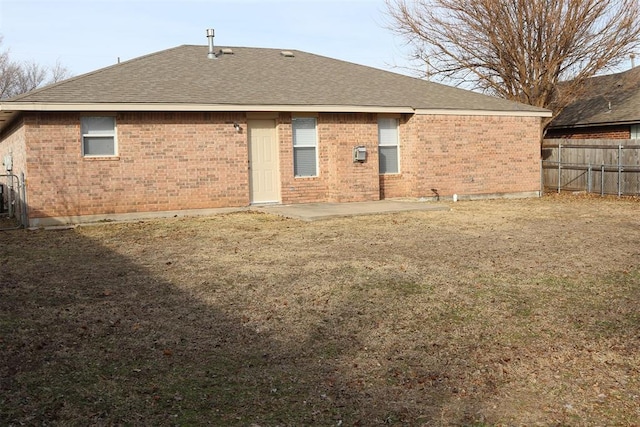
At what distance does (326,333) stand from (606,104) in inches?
959

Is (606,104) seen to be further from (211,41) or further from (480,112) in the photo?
(211,41)

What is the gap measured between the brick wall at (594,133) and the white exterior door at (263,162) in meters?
14.4

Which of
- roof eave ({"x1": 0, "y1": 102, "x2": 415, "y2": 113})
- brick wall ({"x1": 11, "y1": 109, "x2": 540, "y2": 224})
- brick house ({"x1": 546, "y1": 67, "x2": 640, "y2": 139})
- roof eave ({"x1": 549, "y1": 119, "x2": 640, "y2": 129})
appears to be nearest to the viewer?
roof eave ({"x1": 0, "y1": 102, "x2": 415, "y2": 113})

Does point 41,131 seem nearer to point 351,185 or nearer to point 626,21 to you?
point 351,185

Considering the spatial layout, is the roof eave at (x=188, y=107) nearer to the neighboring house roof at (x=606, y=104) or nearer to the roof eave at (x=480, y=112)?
the roof eave at (x=480, y=112)

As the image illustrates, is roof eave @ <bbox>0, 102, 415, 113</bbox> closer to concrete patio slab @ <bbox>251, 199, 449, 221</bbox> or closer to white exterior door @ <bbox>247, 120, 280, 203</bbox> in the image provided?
white exterior door @ <bbox>247, 120, 280, 203</bbox>

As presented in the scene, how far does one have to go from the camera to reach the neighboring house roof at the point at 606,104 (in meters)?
24.6

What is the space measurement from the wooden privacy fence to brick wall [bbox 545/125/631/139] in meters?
2.45

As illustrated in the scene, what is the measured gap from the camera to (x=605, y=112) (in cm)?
2584

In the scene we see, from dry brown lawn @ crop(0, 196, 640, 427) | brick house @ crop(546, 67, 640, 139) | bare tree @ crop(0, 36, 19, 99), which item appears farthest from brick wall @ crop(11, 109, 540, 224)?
bare tree @ crop(0, 36, 19, 99)

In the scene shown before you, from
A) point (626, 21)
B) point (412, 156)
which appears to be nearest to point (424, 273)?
point (412, 156)

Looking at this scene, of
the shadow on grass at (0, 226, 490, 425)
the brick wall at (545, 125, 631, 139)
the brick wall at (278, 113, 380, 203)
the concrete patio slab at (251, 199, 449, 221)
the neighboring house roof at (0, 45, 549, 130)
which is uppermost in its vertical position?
the neighboring house roof at (0, 45, 549, 130)

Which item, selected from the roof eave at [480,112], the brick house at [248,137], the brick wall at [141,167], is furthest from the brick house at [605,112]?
the brick wall at [141,167]

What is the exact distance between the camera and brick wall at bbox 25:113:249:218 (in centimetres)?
1469
